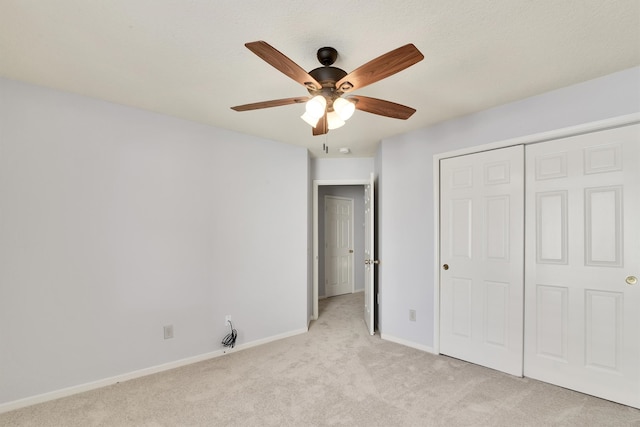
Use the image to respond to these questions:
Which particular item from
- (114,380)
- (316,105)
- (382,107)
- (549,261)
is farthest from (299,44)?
(114,380)

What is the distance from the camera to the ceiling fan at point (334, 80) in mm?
1308

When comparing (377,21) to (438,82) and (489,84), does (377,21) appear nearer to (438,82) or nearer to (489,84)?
(438,82)

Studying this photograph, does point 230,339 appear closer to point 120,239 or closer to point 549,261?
point 120,239

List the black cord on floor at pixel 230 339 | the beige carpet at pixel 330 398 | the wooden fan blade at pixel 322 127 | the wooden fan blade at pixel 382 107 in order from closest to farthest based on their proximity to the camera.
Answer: the wooden fan blade at pixel 382 107
the wooden fan blade at pixel 322 127
the beige carpet at pixel 330 398
the black cord on floor at pixel 230 339

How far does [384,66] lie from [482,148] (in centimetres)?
189

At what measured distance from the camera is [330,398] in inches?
88.7

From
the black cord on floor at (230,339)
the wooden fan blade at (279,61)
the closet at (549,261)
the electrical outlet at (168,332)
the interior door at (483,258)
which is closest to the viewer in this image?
the wooden fan blade at (279,61)

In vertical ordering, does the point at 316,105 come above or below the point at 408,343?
above

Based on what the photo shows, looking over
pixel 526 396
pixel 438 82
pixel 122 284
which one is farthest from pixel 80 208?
pixel 526 396

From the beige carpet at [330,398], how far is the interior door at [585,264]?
22cm

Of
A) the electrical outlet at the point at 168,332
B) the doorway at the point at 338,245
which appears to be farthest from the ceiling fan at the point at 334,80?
the doorway at the point at 338,245

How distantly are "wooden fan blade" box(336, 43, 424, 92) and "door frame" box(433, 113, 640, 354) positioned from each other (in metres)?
1.80

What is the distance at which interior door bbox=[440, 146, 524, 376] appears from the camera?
2.60m

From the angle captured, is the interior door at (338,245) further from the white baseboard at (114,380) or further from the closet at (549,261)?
the closet at (549,261)
